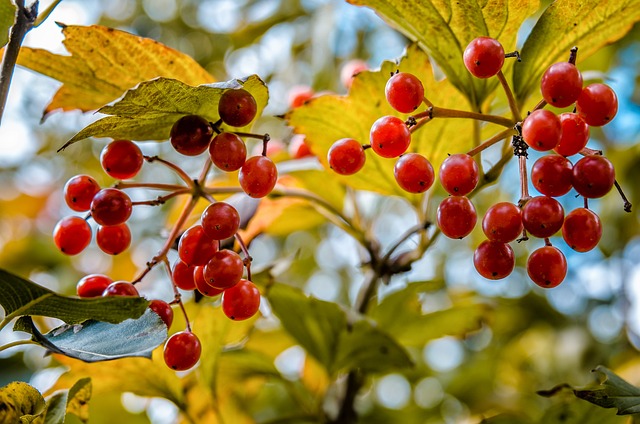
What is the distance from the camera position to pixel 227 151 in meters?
0.69

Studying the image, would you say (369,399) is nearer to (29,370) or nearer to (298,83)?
(29,370)

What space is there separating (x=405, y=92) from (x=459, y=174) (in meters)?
0.11

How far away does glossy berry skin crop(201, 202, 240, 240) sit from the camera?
688 mm

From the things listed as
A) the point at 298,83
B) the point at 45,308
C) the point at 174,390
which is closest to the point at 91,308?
the point at 45,308

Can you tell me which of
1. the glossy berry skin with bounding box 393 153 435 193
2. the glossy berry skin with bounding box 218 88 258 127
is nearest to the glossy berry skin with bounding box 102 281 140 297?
the glossy berry skin with bounding box 218 88 258 127

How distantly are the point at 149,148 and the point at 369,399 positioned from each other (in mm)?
1058

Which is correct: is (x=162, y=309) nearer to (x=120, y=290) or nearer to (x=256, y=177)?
(x=120, y=290)

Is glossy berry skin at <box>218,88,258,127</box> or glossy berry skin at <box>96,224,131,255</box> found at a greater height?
glossy berry skin at <box>218,88,258,127</box>

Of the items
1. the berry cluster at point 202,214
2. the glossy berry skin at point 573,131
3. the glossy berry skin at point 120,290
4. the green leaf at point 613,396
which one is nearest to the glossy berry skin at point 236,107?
the berry cluster at point 202,214

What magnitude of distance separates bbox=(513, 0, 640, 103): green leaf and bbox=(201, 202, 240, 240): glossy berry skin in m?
0.39

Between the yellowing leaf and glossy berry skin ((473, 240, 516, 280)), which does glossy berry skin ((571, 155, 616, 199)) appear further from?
the yellowing leaf

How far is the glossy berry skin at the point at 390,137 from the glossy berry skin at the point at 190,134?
187 mm

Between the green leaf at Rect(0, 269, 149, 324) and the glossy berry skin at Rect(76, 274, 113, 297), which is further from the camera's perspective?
the glossy berry skin at Rect(76, 274, 113, 297)

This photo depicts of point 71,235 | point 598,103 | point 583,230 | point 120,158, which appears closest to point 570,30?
point 598,103
